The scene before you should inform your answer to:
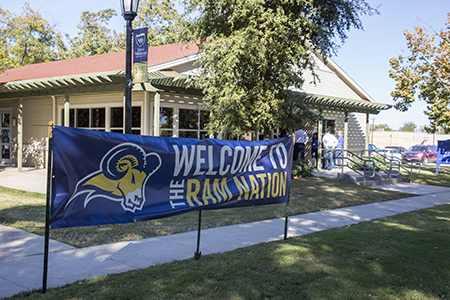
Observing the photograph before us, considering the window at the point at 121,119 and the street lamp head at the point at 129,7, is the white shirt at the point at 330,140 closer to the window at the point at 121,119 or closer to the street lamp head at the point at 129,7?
the window at the point at 121,119

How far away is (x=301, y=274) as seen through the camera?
4.61m

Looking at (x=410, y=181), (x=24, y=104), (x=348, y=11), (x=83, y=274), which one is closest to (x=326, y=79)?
(x=410, y=181)

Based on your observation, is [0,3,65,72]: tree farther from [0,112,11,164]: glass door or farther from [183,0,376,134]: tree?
[183,0,376,134]: tree

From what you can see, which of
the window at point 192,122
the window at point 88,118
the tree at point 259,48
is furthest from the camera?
the window at point 88,118

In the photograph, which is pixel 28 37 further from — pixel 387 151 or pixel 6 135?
pixel 387 151

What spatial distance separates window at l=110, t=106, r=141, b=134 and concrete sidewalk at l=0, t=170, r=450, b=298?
7547 mm

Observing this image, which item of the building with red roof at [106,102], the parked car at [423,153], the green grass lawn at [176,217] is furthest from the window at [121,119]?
the parked car at [423,153]

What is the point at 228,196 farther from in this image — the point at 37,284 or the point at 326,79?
the point at 326,79

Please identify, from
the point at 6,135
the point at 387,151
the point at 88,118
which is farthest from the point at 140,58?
the point at 387,151

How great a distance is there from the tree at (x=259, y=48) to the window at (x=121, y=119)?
3.05m

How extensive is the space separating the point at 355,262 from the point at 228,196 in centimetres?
188

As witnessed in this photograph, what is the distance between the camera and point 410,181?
1548cm

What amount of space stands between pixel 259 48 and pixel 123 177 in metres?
7.29

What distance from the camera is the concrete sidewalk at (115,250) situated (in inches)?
178
